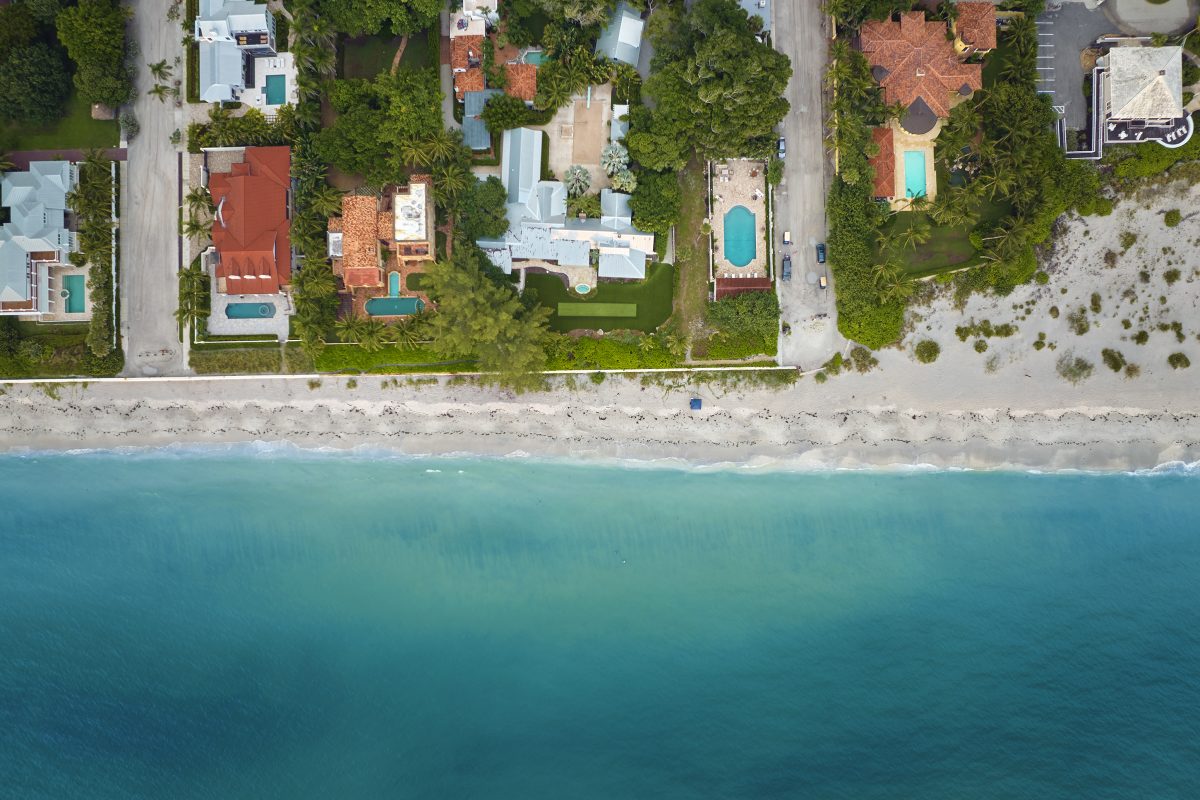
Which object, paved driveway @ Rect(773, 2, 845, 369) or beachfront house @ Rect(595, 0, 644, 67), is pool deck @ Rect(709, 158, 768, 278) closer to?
paved driveway @ Rect(773, 2, 845, 369)

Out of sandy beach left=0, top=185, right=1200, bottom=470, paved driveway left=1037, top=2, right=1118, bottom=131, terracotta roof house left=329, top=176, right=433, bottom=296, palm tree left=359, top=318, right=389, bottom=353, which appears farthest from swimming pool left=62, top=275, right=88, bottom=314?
paved driveway left=1037, top=2, right=1118, bottom=131

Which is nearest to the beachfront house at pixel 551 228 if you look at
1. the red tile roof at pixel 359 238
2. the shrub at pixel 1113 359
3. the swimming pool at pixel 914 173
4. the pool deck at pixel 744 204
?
the pool deck at pixel 744 204

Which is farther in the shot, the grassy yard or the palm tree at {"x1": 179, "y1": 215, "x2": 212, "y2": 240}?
the grassy yard

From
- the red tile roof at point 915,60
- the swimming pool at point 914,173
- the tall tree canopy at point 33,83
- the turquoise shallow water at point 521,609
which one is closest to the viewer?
the tall tree canopy at point 33,83

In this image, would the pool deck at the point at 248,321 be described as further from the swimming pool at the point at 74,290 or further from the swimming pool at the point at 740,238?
the swimming pool at the point at 740,238

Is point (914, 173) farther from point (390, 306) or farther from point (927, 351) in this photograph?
point (390, 306)

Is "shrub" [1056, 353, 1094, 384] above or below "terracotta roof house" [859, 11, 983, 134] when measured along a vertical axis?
below
